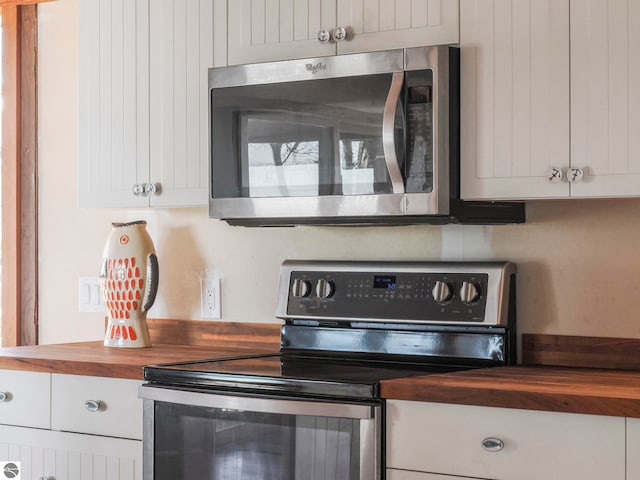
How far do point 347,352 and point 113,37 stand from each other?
3.86 feet

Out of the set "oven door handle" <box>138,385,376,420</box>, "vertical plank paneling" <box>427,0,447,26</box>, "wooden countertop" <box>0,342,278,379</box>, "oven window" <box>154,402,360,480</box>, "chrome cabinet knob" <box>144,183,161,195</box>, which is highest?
"vertical plank paneling" <box>427,0,447,26</box>

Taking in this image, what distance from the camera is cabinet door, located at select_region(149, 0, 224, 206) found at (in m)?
2.93

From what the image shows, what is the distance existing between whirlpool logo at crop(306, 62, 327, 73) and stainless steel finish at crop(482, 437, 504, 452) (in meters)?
1.06

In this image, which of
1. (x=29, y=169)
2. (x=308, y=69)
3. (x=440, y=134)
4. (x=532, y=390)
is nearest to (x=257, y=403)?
(x=532, y=390)

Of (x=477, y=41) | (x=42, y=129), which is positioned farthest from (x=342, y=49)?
(x=42, y=129)

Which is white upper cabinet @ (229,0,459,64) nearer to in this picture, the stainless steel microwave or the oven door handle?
the stainless steel microwave

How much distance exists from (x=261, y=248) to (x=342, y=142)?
0.65 meters

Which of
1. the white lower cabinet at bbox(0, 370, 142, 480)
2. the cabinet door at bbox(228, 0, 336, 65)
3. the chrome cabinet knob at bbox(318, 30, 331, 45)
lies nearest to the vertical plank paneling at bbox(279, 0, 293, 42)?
the cabinet door at bbox(228, 0, 336, 65)

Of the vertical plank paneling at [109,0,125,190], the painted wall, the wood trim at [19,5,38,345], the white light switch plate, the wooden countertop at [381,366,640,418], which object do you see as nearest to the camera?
the wooden countertop at [381,366,640,418]

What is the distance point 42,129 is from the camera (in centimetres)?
363

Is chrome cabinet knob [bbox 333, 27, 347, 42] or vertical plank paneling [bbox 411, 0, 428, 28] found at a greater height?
vertical plank paneling [bbox 411, 0, 428, 28]

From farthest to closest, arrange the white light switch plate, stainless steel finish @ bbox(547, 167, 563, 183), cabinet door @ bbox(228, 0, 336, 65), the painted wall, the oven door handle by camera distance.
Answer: the white light switch plate → cabinet door @ bbox(228, 0, 336, 65) → the painted wall → stainless steel finish @ bbox(547, 167, 563, 183) → the oven door handle

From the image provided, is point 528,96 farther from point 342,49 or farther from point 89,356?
point 89,356

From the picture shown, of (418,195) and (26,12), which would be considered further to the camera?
(26,12)
